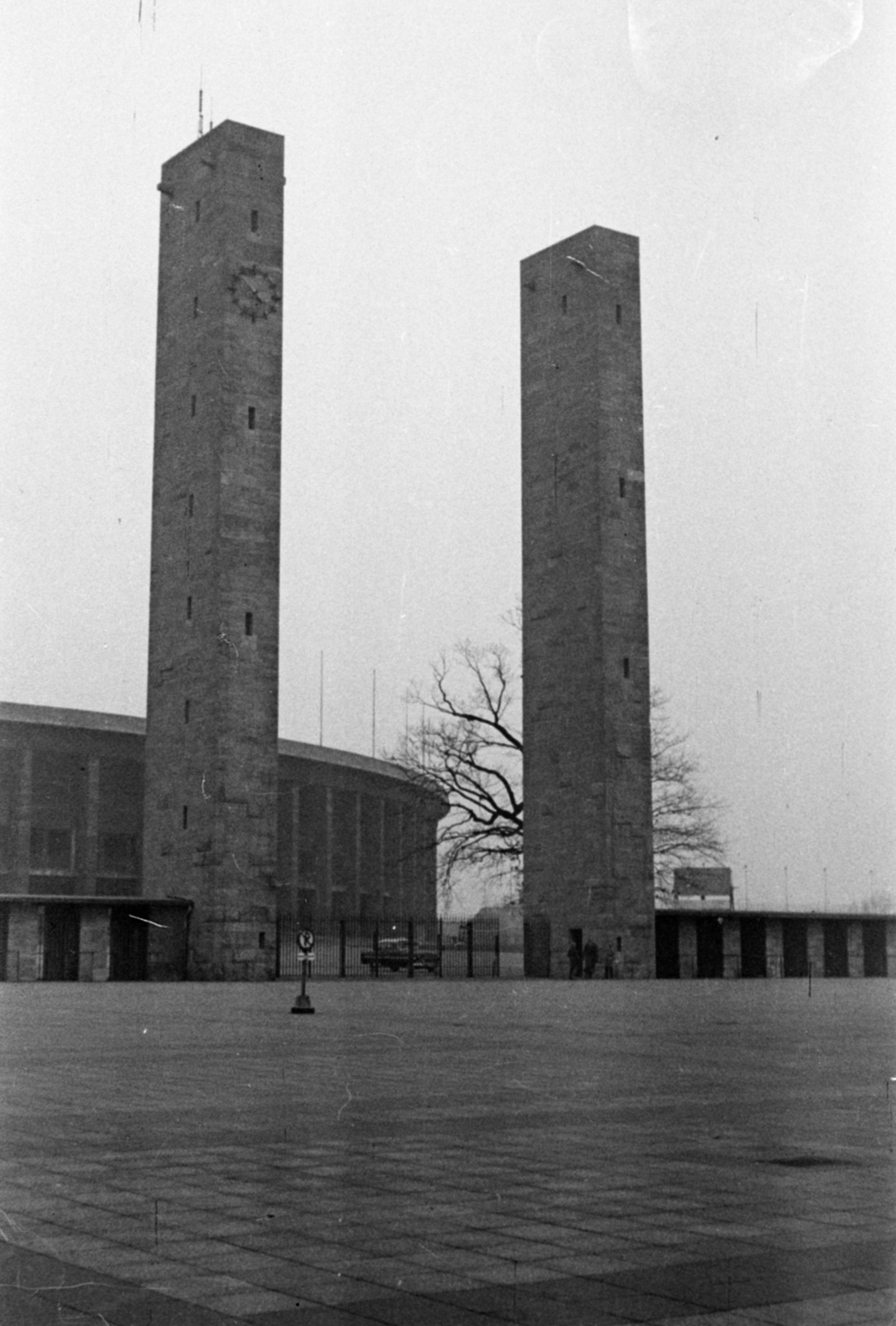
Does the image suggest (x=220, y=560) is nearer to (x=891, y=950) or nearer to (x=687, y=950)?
(x=687, y=950)

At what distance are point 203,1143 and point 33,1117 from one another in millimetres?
1611

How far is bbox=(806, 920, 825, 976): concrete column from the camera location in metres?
46.8

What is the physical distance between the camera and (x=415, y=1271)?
5.70 meters

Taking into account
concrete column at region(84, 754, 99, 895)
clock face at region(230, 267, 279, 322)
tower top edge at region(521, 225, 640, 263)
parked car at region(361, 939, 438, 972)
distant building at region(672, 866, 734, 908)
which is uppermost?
tower top edge at region(521, 225, 640, 263)

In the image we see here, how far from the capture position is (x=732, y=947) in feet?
151

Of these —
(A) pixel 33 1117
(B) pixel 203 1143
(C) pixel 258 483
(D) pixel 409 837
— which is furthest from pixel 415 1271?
(D) pixel 409 837

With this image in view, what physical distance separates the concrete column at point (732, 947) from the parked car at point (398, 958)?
8063mm

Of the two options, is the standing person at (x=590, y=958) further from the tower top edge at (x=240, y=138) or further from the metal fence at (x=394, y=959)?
the tower top edge at (x=240, y=138)

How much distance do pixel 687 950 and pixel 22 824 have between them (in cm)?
3219

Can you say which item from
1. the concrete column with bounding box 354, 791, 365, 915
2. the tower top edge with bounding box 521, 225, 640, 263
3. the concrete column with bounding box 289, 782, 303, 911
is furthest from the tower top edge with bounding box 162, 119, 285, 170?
the concrete column with bounding box 354, 791, 365, 915

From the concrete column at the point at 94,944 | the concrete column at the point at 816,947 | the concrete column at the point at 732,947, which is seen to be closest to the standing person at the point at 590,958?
the concrete column at the point at 732,947

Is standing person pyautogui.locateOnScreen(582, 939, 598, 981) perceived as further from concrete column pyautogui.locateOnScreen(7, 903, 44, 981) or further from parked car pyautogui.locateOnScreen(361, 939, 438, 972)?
concrete column pyautogui.locateOnScreen(7, 903, 44, 981)

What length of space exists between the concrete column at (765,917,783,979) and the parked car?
30.5ft

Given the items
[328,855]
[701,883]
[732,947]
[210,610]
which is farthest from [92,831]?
[732,947]
